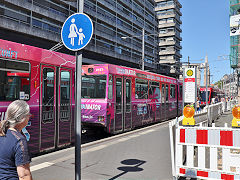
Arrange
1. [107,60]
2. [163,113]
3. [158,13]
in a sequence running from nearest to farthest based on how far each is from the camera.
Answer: [163,113] → [107,60] → [158,13]

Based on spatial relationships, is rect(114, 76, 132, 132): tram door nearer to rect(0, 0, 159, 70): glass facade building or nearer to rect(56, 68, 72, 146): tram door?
rect(56, 68, 72, 146): tram door

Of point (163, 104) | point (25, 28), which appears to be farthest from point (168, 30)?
point (163, 104)

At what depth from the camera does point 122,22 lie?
56.7 meters

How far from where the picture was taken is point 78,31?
4129 mm

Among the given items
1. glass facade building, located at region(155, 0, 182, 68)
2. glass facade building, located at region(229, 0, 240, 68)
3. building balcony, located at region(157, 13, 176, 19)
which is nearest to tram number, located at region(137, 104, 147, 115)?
glass facade building, located at region(229, 0, 240, 68)

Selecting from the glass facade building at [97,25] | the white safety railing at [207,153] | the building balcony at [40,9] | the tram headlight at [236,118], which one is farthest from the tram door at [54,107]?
the building balcony at [40,9]

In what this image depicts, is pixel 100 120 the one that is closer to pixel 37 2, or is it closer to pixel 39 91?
pixel 39 91

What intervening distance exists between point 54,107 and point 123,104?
4.08 meters

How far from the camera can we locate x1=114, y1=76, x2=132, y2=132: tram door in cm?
1045

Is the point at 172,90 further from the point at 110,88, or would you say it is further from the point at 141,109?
the point at 110,88

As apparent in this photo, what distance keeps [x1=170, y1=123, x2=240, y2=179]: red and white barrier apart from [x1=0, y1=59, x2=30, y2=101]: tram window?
12.6 ft

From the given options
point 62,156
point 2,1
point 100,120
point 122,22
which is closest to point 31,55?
point 62,156

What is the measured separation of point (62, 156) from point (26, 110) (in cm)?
477

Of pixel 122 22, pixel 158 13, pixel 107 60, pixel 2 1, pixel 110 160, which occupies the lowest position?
pixel 110 160
